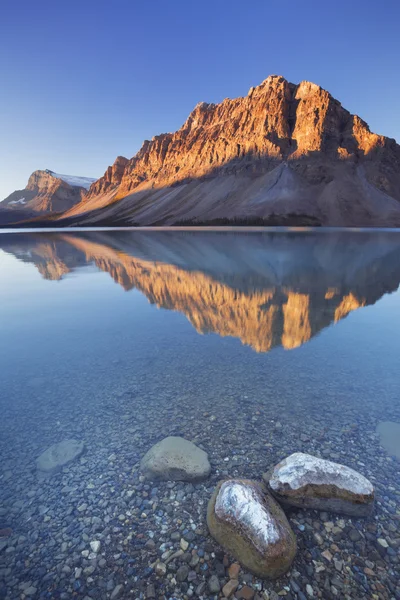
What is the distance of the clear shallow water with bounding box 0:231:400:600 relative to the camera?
14.3 feet

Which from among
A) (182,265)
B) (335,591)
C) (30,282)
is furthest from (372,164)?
(335,591)

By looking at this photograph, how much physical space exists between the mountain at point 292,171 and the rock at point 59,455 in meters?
144

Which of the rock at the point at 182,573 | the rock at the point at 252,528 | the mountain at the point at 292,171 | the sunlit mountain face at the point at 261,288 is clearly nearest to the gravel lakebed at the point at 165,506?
the rock at the point at 182,573

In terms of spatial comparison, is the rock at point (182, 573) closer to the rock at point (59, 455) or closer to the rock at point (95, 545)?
the rock at point (95, 545)

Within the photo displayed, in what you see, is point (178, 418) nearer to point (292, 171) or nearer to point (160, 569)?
point (160, 569)

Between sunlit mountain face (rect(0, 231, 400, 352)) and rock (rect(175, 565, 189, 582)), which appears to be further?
sunlit mountain face (rect(0, 231, 400, 352))

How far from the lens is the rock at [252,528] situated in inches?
165

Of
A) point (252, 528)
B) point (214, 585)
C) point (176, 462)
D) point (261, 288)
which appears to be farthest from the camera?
point (261, 288)

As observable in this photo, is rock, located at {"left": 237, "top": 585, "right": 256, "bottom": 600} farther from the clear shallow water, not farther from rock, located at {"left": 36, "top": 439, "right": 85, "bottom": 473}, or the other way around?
rock, located at {"left": 36, "top": 439, "right": 85, "bottom": 473}

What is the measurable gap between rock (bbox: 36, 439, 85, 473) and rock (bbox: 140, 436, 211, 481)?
1522mm

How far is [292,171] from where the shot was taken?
523 ft

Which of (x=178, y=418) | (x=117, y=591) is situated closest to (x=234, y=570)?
(x=117, y=591)

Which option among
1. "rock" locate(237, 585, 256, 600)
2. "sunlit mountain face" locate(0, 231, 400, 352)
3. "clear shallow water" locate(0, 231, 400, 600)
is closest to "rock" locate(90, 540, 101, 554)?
"clear shallow water" locate(0, 231, 400, 600)

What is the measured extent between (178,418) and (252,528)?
337 cm
